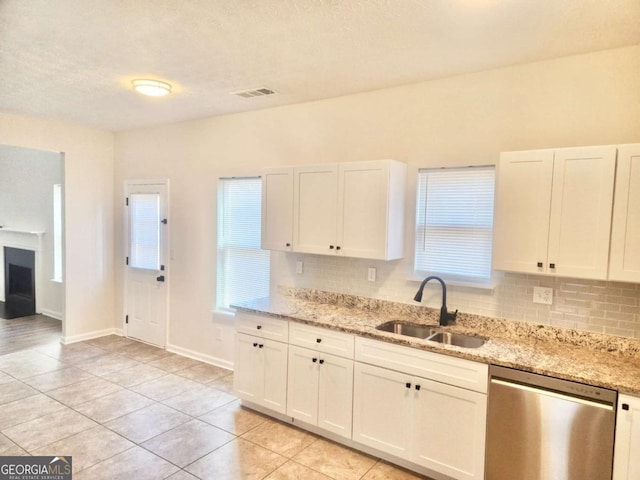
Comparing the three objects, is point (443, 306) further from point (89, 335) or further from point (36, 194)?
point (36, 194)

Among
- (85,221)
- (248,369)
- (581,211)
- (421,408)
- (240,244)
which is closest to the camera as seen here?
(581,211)

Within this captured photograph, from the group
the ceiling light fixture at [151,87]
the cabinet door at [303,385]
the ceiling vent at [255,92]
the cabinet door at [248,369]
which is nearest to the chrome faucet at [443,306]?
the cabinet door at [303,385]

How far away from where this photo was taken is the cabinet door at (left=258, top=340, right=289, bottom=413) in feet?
10.6

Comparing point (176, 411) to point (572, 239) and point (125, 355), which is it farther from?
point (572, 239)

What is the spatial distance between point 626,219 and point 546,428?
4.04ft

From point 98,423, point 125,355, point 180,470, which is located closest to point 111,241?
point 125,355

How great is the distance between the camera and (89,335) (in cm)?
543

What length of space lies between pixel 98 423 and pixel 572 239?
3.70 metres

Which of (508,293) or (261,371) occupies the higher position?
(508,293)

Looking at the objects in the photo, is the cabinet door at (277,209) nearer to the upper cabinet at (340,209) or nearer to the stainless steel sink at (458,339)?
the upper cabinet at (340,209)

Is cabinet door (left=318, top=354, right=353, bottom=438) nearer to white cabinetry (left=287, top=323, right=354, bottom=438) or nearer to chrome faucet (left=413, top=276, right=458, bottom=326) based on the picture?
white cabinetry (left=287, top=323, right=354, bottom=438)

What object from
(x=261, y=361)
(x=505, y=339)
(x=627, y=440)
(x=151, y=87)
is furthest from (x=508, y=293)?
(x=151, y=87)

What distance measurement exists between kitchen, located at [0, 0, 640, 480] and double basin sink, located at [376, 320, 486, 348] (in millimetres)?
232

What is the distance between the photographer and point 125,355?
15.9 feet
